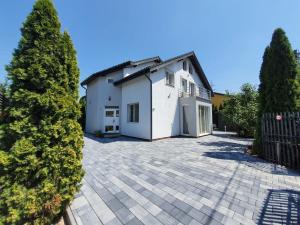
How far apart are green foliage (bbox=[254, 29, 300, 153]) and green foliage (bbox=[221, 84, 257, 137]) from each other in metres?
7.74

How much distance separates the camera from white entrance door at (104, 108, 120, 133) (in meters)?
13.4

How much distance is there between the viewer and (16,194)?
6.65 ft

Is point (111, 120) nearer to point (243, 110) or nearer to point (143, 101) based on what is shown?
point (143, 101)

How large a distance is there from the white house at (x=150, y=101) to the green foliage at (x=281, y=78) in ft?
19.1

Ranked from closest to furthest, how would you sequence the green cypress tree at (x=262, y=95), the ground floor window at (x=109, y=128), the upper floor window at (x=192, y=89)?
1. the green cypress tree at (x=262, y=95)
2. the ground floor window at (x=109, y=128)
3. the upper floor window at (x=192, y=89)

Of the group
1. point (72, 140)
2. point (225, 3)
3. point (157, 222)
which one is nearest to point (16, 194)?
point (72, 140)

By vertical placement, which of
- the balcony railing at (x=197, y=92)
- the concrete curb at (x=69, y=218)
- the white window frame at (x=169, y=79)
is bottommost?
the concrete curb at (x=69, y=218)

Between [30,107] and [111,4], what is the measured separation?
7.81 m

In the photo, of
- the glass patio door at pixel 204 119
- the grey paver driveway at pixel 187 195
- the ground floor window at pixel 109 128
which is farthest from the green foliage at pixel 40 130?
the glass patio door at pixel 204 119

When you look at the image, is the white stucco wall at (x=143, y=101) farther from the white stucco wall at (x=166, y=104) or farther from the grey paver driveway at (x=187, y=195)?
the grey paver driveway at (x=187, y=195)

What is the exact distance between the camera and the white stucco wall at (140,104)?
1067 centimetres

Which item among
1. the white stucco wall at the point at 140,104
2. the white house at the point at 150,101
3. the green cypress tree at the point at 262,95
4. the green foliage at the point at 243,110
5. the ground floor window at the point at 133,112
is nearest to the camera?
the green cypress tree at the point at 262,95

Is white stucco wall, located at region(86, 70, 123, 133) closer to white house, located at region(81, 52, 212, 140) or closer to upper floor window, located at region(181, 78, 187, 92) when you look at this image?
white house, located at region(81, 52, 212, 140)

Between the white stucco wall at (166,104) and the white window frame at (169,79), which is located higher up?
the white window frame at (169,79)
